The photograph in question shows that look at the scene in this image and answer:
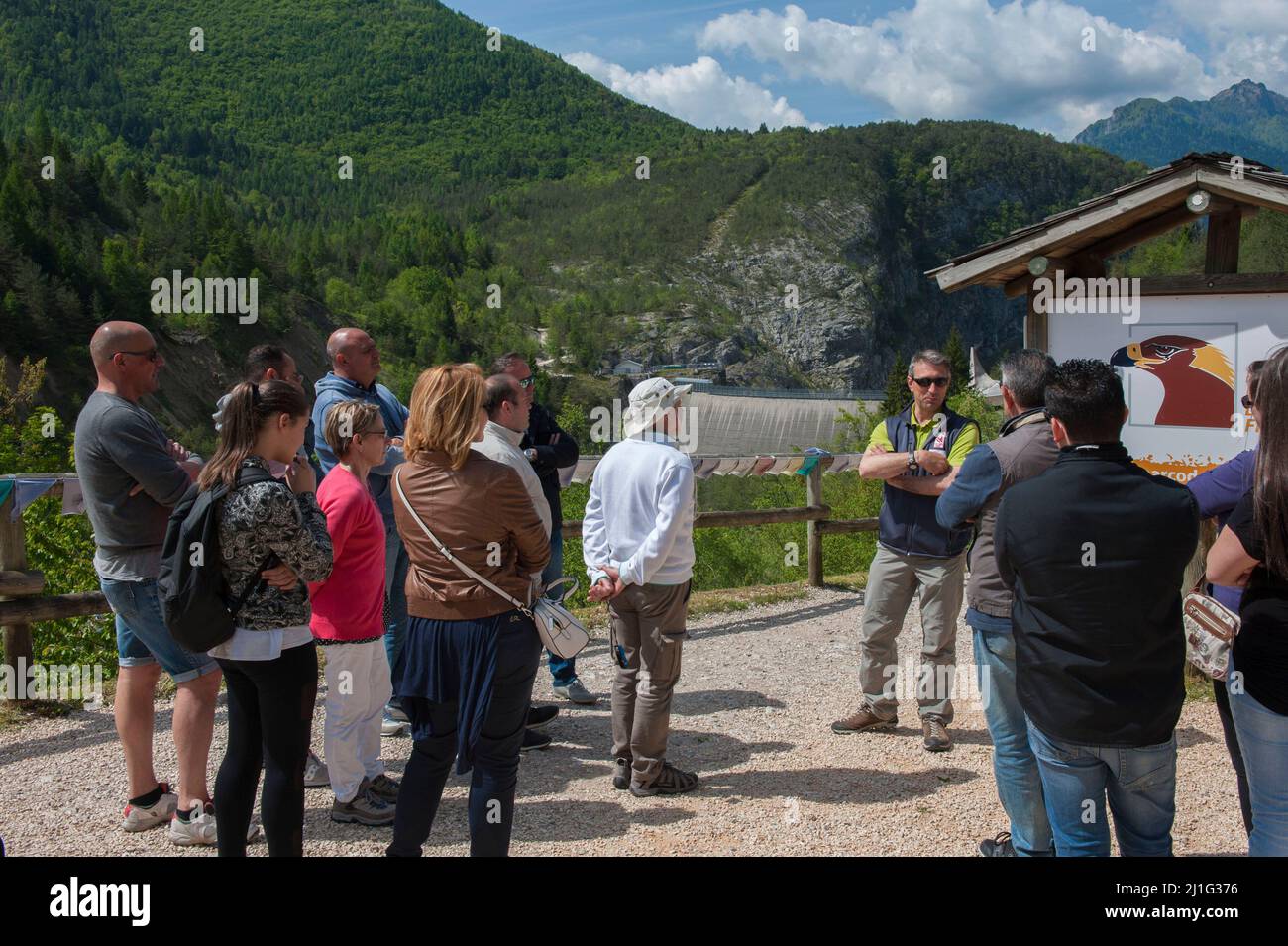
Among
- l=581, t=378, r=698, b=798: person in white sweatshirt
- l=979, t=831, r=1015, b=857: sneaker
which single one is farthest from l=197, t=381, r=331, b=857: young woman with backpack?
l=979, t=831, r=1015, b=857: sneaker

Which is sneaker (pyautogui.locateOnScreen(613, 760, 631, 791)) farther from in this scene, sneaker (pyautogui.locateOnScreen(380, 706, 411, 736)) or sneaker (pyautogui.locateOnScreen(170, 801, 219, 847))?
sneaker (pyautogui.locateOnScreen(170, 801, 219, 847))

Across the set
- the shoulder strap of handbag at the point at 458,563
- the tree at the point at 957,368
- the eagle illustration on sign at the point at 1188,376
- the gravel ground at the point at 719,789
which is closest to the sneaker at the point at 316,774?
the gravel ground at the point at 719,789

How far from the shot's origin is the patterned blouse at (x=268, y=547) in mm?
3098

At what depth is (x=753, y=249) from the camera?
151 m

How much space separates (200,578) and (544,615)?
3.67 ft

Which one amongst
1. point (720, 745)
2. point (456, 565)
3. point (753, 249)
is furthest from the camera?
point (753, 249)

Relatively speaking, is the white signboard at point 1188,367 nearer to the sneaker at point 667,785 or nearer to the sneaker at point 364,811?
the sneaker at point 667,785

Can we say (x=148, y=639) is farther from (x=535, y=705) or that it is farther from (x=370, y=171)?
(x=370, y=171)

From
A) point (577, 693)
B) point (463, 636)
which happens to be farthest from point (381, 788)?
point (577, 693)

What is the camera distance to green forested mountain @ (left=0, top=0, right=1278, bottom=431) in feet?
379

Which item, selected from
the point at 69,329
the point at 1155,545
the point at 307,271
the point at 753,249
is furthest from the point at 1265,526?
the point at 753,249

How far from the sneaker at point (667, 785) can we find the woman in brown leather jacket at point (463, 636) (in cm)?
134
